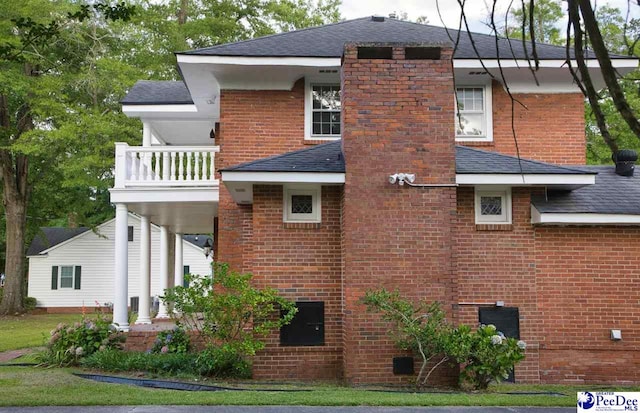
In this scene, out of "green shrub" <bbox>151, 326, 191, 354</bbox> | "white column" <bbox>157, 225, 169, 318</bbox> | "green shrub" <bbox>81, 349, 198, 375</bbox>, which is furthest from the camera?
"white column" <bbox>157, 225, 169, 318</bbox>

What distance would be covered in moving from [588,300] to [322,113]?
248 inches

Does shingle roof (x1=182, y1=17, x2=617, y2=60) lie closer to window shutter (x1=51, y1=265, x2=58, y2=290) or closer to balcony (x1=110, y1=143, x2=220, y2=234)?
balcony (x1=110, y1=143, x2=220, y2=234)

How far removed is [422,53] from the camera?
11266 millimetres

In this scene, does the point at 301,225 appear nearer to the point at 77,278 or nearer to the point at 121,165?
the point at 121,165

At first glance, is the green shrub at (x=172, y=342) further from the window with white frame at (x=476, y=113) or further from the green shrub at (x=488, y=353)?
the window with white frame at (x=476, y=113)

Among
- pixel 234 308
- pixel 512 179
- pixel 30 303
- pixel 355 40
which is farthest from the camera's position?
pixel 30 303

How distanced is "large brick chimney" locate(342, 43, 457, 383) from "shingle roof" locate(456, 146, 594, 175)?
1.74 ft

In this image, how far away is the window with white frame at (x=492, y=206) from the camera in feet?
39.2

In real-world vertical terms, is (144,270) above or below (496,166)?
below

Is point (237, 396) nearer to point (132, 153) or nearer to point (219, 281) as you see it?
point (219, 281)

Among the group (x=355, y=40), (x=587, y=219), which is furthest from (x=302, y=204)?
(x=587, y=219)

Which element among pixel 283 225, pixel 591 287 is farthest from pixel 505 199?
pixel 283 225

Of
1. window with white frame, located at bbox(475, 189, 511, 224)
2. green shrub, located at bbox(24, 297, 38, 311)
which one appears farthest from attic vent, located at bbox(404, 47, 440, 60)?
green shrub, located at bbox(24, 297, 38, 311)

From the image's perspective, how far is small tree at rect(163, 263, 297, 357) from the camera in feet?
35.5
